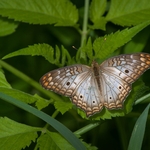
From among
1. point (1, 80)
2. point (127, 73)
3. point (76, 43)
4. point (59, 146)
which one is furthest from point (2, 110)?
point (76, 43)

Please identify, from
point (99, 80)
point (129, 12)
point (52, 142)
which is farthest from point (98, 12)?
point (52, 142)

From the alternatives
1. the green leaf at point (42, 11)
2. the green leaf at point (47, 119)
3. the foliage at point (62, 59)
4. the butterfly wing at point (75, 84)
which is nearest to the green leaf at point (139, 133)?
the foliage at point (62, 59)

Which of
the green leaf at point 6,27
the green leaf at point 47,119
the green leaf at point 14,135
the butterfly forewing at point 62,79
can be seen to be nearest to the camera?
the green leaf at point 47,119

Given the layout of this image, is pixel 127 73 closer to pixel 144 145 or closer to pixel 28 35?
pixel 144 145

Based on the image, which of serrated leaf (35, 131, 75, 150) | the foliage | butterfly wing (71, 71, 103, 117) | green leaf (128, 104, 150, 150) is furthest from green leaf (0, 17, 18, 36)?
green leaf (128, 104, 150, 150)

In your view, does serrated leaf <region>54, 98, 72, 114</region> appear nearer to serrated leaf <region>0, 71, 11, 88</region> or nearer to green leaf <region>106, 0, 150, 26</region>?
serrated leaf <region>0, 71, 11, 88</region>

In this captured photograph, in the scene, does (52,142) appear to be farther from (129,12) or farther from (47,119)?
(129,12)

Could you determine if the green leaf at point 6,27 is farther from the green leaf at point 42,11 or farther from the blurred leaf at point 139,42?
the blurred leaf at point 139,42
